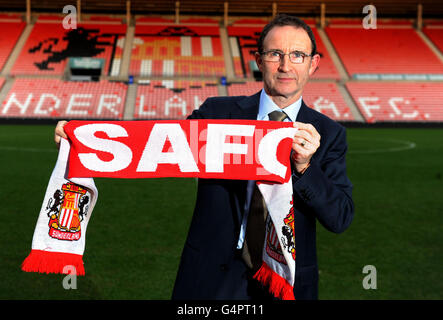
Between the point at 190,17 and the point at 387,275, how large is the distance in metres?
34.1

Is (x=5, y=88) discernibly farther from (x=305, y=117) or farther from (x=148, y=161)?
(x=305, y=117)

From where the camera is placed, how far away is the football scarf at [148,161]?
74.9 inches

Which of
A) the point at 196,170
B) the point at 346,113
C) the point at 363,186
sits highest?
the point at 346,113

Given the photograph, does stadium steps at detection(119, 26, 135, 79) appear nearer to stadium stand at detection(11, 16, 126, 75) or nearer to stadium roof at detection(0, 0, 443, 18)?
stadium stand at detection(11, 16, 126, 75)

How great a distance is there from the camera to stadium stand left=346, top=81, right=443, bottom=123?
26.5 m

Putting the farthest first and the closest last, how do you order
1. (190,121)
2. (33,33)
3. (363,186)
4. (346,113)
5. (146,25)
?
(146,25)
(33,33)
(346,113)
(363,186)
(190,121)

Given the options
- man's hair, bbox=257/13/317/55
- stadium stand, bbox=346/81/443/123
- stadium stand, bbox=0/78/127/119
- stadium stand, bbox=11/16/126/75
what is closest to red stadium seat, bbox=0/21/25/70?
stadium stand, bbox=11/16/126/75

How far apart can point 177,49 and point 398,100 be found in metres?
15.2

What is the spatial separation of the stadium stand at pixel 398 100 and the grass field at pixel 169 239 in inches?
688

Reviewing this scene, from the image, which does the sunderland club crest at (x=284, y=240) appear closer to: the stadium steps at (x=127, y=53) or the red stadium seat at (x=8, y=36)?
the stadium steps at (x=127, y=53)

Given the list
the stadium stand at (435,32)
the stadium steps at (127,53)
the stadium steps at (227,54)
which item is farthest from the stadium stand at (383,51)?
the stadium steps at (127,53)
